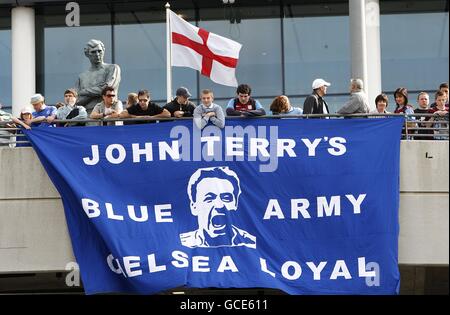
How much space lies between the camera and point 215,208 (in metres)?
14.2

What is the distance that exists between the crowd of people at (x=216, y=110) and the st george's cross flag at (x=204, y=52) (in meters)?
0.85

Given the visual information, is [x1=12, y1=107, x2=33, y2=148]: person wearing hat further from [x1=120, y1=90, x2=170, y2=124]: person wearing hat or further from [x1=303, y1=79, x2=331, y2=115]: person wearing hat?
[x1=303, y1=79, x2=331, y2=115]: person wearing hat

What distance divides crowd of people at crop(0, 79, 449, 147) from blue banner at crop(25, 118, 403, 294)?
233mm

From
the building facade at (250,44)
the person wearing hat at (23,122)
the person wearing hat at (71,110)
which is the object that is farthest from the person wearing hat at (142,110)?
the building facade at (250,44)

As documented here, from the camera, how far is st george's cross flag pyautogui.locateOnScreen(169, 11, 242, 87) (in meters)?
15.8

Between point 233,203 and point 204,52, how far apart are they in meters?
2.78

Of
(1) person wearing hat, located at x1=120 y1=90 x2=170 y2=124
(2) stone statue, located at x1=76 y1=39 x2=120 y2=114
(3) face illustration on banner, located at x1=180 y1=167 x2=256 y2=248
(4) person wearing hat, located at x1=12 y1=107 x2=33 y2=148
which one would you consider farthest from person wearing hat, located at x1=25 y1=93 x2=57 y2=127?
(3) face illustration on banner, located at x1=180 y1=167 x2=256 y2=248

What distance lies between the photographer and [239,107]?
1480 centimetres

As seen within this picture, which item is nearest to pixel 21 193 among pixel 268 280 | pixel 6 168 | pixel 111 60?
pixel 6 168

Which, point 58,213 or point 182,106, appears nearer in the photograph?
point 58,213

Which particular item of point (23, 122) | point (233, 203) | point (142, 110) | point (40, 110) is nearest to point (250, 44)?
point (40, 110)

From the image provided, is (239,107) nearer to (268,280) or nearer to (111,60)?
(268,280)

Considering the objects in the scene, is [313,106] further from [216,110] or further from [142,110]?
[142,110]

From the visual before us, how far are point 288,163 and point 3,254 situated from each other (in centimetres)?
427
